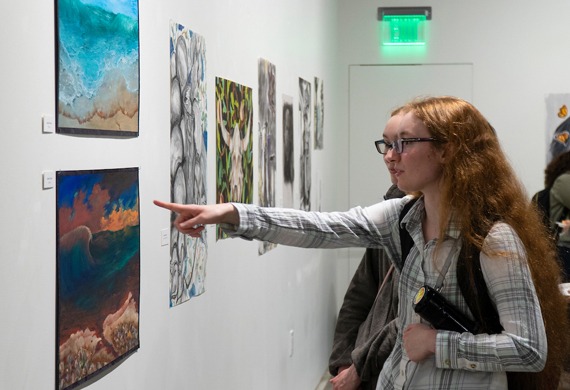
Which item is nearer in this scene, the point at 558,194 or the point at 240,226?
the point at 240,226

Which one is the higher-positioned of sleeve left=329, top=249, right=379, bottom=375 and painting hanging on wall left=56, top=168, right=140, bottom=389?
painting hanging on wall left=56, top=168, right=140, bottom=389

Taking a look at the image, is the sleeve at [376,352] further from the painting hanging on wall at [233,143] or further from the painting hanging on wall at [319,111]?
the painting hanging on wall at [319,111]

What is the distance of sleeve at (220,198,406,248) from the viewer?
152 centimetres

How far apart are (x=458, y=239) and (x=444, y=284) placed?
0.36 ft

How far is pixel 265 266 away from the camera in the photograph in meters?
3.49

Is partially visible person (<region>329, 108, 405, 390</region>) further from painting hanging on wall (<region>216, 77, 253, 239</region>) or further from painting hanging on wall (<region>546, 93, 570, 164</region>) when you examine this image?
painting hanging on wall (<region>546, 93, 570, 164</region>)

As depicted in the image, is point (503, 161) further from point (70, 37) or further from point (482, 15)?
point (482, 15)

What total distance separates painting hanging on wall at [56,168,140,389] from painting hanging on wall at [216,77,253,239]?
0.79 meters

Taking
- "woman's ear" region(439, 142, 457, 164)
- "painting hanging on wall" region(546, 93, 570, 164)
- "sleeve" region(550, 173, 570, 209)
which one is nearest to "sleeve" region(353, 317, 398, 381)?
"woman's ear" region(439, 142, 457, 164)

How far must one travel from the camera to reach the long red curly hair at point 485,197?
1.45 metres

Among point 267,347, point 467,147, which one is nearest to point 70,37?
point 467,147

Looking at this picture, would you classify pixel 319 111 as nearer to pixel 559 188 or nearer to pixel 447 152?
pixel 559 188

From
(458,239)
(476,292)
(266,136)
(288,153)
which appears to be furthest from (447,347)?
(288,153)

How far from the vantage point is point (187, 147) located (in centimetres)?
236
